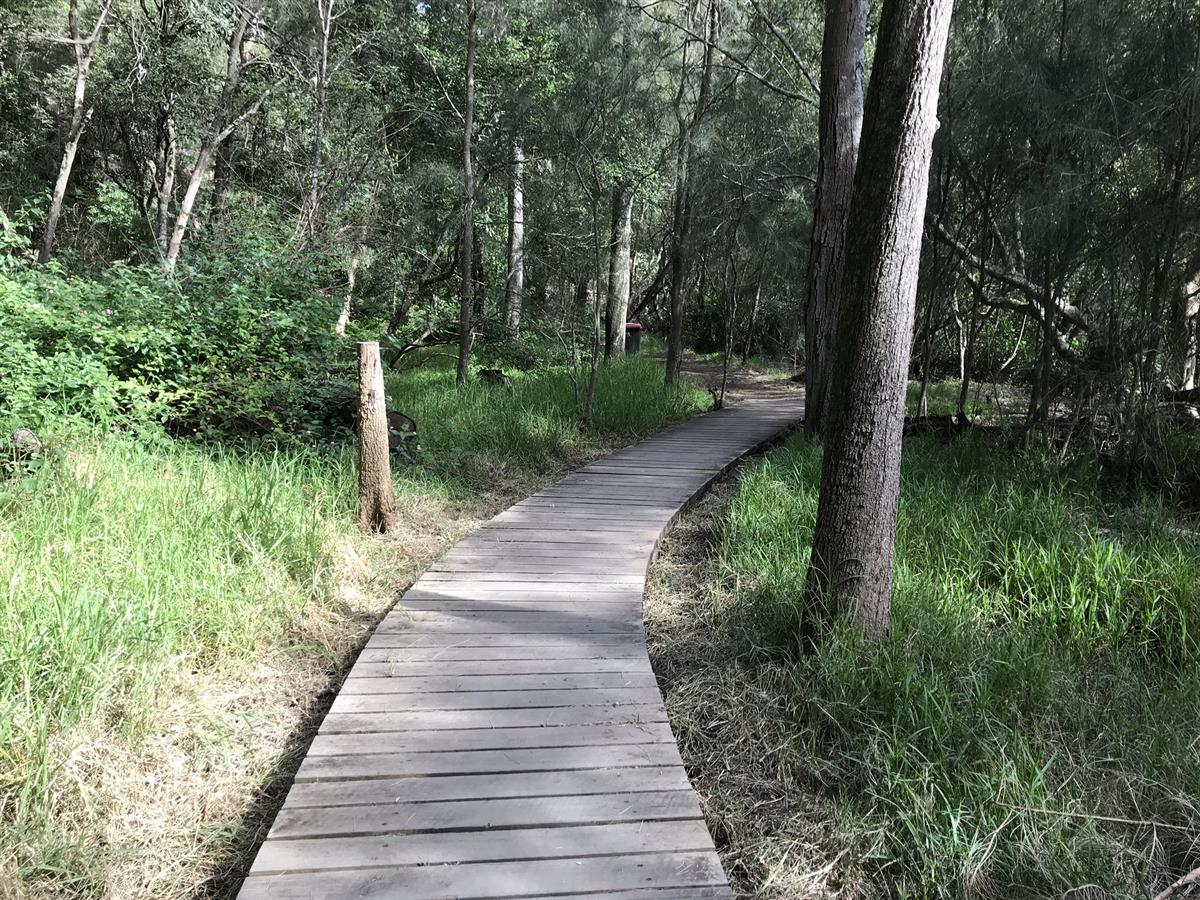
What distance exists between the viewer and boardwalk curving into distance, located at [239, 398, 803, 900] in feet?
6.50

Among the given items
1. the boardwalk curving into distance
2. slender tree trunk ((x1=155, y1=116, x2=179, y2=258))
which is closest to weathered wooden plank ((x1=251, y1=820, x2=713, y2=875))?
the boardwalk curving into distance

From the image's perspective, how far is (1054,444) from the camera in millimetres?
6570

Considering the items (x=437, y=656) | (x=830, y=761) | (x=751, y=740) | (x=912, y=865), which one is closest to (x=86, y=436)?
(x=437, y=656)

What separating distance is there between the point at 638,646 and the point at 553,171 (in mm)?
9205

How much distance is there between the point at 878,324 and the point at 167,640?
3.21m

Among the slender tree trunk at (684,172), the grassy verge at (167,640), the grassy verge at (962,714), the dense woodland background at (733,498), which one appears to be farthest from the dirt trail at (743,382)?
the grassy verge at (167,640)

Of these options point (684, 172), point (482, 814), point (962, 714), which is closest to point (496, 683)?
point (482, 814)

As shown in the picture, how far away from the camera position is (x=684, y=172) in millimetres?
11555

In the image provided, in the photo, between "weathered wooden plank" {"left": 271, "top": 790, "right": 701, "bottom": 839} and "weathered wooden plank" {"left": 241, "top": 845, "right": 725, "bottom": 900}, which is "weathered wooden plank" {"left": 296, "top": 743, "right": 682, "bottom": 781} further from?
"weathered wooden plank" {"left": 241, "top": 845, "right": 725, "bottom": 900}

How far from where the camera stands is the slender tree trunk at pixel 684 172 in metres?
11.2

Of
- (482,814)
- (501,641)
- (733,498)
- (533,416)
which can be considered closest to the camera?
(482,814)

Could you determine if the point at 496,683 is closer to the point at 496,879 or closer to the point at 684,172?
the point at 496,879

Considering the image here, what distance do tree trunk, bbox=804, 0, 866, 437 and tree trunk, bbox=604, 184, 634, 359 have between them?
585cm

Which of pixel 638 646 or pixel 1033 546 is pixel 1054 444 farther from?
pixel 638 646
